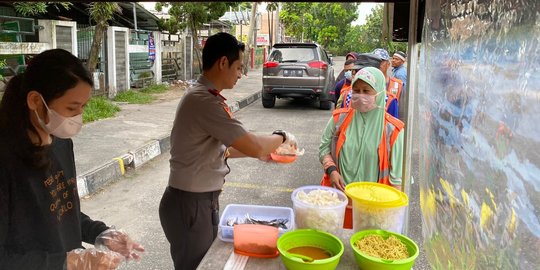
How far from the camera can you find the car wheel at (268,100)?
11466 mm

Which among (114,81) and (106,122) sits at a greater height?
(114,81)

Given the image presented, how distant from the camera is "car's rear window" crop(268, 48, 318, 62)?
10.8 meters

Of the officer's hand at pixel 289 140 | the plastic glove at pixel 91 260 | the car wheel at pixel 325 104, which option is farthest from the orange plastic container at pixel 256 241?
the car wheel at pixel 325 104

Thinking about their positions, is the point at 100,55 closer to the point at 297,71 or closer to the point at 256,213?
the point at 297,71

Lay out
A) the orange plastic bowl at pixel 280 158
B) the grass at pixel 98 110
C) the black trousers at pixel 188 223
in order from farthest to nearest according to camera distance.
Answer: the grass at pixel 98 110
the orange plastic bowl at pixel 280 158
the black trousers at pixel 188 223

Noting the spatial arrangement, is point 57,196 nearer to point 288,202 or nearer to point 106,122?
point 288,202

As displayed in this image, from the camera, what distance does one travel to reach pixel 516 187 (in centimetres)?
82

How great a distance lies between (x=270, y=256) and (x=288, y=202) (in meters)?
3.10

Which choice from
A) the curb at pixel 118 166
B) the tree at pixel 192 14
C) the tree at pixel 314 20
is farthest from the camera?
the tree at pixel 314 20

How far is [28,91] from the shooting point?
57.2 inches

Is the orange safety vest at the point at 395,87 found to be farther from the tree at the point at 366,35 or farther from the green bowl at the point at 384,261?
the tree at the point at 366,35

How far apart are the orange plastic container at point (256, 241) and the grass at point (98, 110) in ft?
23.0

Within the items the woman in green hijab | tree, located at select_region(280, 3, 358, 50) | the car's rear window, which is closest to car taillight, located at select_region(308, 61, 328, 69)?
the car's rear window

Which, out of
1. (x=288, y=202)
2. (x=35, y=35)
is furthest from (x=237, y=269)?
(x=35, y=35)
